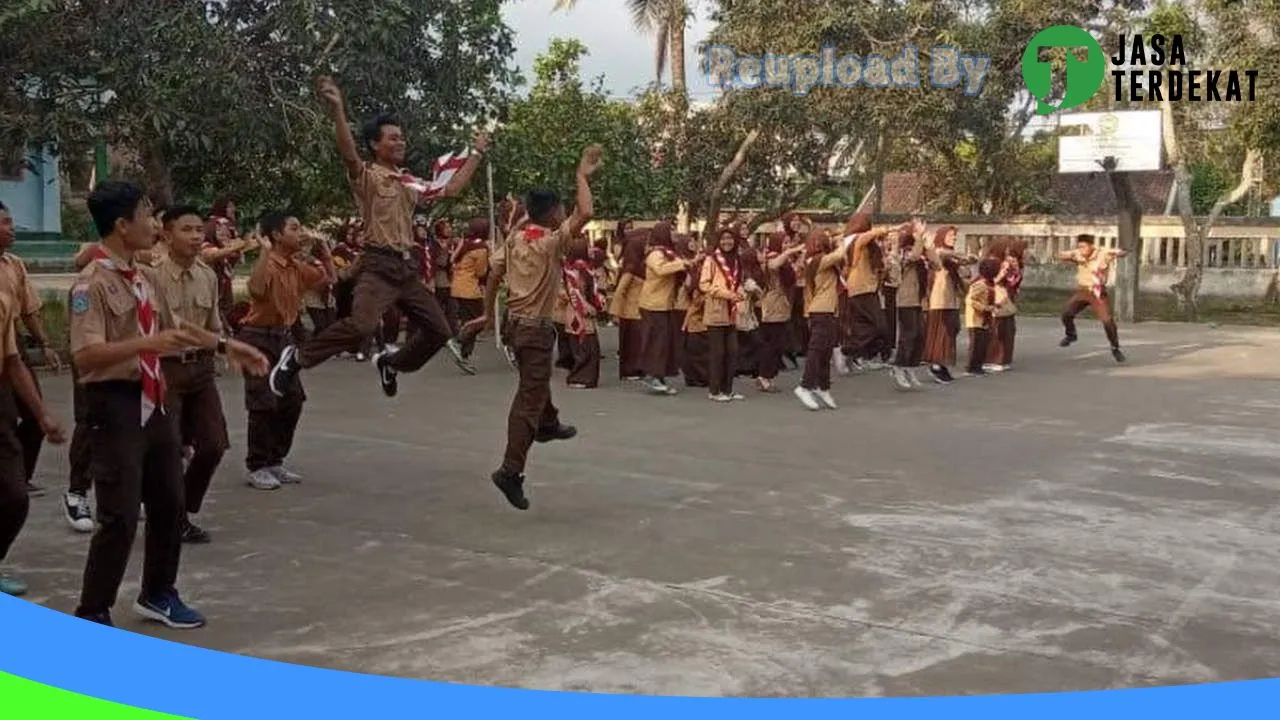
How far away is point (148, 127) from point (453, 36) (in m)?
3.25

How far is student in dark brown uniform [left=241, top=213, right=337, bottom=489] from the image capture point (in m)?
6.98

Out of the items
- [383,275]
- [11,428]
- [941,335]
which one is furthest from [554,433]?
[941,335]

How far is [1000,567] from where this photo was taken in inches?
220

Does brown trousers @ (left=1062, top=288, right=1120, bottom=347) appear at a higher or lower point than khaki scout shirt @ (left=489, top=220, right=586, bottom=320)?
lower

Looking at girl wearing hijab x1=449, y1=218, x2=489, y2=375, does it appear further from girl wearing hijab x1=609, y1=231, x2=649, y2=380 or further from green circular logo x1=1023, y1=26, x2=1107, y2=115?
green circular logo x1=1023, y1=26, x2=1107, y2=115

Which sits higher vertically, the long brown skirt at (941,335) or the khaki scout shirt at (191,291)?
the khaki scout shirt at (191,291)

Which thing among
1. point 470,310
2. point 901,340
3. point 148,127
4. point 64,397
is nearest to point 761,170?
point 470,310

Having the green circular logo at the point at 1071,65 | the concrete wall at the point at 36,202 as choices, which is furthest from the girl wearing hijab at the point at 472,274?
the green circular logo at the point at 1071,65

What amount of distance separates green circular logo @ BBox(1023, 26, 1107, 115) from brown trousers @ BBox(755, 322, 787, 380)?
12601 millimetres

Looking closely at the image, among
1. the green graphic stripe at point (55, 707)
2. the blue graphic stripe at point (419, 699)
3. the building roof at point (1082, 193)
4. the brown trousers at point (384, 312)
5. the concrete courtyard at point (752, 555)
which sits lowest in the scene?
the green graphic stripe at point (55, 707)

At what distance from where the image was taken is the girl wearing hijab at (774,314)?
479 inches

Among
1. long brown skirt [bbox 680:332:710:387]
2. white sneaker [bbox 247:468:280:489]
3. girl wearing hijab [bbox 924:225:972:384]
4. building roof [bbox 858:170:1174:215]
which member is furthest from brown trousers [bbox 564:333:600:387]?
building roof [bbox 858:170:1174:215]

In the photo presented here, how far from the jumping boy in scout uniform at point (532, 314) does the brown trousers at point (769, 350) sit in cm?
570

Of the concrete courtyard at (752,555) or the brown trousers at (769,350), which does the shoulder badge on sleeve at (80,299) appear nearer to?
the concrete courtyard at (752,555)
